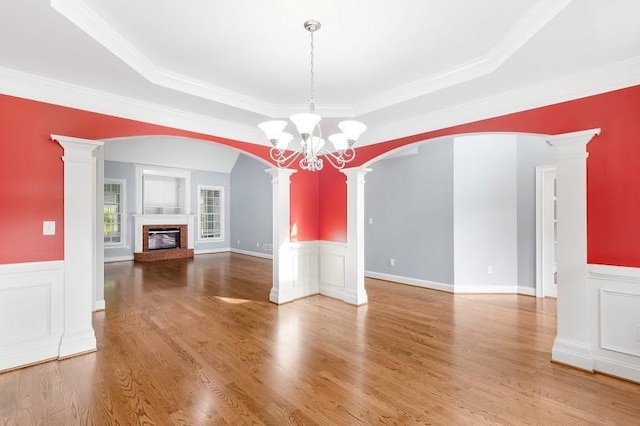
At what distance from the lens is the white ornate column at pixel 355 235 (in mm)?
4812

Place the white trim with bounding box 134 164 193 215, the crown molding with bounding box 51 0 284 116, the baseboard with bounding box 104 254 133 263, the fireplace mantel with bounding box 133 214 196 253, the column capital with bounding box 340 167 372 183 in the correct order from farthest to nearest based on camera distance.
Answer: the white trim with bounding box 134 164 193 215 < the fireplace mantel with bounding box 133 214 196 253 < the baseboard with bounding box 104 254 133 263 < the column capital with bounding box 340 167 372 183 < the crown molding with bounding box 51 0 284 116

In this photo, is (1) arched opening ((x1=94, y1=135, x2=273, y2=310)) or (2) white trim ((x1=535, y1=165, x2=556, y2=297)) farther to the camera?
(1) arched opening ((x1=94, y1=135, x2=273, y2=310))

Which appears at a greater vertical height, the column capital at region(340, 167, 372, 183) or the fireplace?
the column capital at region(340, 167, 372, 183)

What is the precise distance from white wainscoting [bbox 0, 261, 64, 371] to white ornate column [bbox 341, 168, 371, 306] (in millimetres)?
3537

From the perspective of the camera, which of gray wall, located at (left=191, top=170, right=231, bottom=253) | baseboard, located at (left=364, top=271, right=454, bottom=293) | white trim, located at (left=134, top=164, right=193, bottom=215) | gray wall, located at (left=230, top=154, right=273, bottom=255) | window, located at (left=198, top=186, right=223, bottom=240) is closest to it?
baseboard, located at (left=364, top=271, right=454, bottom=293)

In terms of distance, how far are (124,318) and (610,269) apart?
5395 mm

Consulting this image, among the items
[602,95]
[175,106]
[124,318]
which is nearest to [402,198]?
[602,95]

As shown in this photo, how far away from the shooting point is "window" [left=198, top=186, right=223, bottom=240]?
10523 mm

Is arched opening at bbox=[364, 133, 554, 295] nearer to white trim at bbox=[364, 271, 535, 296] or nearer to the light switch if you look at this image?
Answer: white trim at bbox=[364, 271, 535, 296]

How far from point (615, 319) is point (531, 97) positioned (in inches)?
85.3

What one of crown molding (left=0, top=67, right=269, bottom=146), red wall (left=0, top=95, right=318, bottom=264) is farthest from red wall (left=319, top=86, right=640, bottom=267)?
red wall (left=0, top=95, right=318, bottom=264)

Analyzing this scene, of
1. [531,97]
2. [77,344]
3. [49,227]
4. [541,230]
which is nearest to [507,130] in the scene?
[531,97]

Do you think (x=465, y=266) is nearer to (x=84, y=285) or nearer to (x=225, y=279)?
(x=225, y=279)

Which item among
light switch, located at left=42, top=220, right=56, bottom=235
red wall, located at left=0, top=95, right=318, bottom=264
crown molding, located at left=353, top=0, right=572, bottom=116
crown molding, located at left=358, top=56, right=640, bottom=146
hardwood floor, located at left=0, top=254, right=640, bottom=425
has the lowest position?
hardwood floor, located at left=0, top=254, right=640, bottom=425
